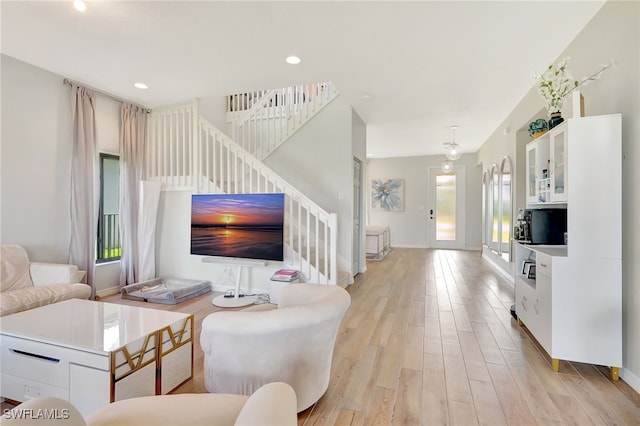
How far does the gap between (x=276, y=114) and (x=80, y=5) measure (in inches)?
125

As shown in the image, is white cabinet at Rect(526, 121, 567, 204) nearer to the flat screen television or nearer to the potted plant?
the potted plant

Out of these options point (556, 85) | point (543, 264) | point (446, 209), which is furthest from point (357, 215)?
point (446, 209)

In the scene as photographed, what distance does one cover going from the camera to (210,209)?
4.18 metres

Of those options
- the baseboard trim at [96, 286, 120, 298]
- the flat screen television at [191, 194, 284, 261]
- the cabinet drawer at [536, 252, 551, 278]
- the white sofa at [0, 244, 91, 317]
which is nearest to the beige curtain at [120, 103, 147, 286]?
the baseboard trim at [96, 286, 120, 298]

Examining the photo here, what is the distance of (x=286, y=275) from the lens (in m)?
3.96

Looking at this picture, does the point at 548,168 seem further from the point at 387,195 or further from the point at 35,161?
the point at 387,195

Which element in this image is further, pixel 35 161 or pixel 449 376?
pixel 35 161

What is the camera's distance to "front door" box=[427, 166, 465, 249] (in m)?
9.05

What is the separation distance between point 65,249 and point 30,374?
251 centimetres

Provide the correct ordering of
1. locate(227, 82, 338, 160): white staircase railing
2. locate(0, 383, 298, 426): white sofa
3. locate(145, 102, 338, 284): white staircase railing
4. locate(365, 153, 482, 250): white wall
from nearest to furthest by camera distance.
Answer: locate(0, 383, 298, 426): white sofa → locate(145, 102, 338, 284): white staircase railing → locate(227, 82, 338, 160): white staircase railing → locate(365, 153, 482, 250): white wall

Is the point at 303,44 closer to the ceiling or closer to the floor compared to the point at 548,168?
closer to the ceiling

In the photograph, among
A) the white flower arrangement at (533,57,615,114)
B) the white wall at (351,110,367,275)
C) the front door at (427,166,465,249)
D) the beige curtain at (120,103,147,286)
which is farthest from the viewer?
the front door at (427,166,465,249)

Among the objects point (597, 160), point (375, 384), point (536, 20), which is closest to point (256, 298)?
point (375, 384)

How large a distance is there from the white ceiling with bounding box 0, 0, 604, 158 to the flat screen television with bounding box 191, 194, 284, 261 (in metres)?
1.55
